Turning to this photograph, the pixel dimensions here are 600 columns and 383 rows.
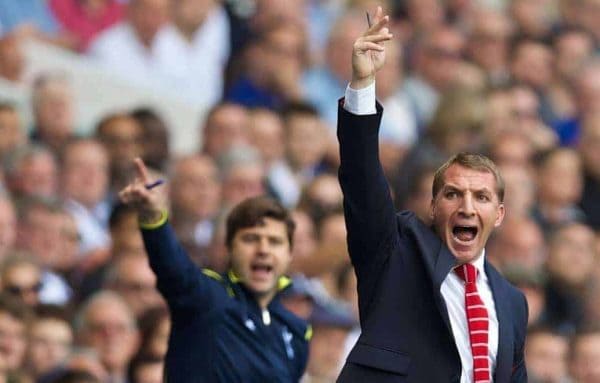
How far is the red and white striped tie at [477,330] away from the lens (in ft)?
13.2

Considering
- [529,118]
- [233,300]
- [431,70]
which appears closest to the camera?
[233,300]

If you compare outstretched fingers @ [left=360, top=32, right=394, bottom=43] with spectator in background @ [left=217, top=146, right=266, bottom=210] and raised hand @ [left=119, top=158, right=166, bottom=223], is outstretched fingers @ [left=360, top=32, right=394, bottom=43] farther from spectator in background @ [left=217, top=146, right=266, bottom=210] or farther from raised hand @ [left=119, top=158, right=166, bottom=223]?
spectator in background @ [left=217, top=146, right=266, bottom=210]

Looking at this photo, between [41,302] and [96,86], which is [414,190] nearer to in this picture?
[96,86]

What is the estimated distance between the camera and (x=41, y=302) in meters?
6.60

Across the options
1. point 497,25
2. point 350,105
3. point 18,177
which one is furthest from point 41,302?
point 497,25

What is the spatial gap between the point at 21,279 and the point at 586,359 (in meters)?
3.24

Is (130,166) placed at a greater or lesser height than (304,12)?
lesser

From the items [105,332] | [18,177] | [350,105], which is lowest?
[105,332]

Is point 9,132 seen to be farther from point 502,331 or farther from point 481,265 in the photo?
point 502,331

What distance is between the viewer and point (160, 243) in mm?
4883

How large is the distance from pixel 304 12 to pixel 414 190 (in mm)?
1539

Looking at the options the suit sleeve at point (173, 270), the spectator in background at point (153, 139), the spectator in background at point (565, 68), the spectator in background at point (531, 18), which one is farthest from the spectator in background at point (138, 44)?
the suit sleeve at point (173, 270)

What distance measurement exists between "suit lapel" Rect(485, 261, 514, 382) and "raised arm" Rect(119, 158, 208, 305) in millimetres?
1117

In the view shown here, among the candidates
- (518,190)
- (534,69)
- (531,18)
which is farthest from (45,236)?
(531,18)
